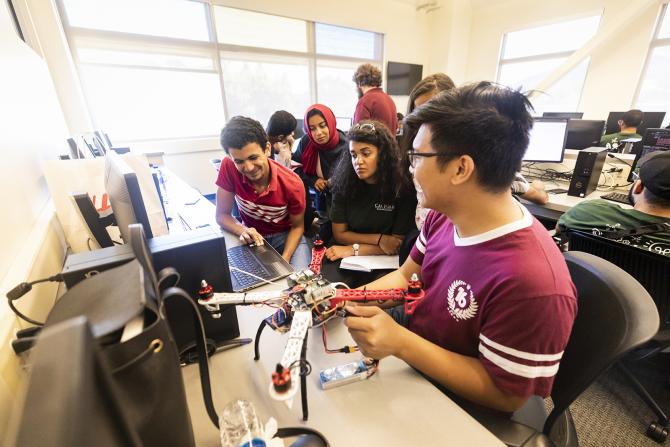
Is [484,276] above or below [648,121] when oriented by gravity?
below

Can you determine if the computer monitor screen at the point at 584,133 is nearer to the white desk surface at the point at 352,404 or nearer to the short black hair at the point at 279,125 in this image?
the short black hair at the point at 279,125

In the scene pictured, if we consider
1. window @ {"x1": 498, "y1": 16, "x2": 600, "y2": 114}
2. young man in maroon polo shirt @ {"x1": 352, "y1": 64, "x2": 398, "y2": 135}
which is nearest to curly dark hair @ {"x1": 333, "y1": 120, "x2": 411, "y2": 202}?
young man in maroon polo shirt @ {"x1": 352, "y1": 64, "x2": 398, "y2": 135}

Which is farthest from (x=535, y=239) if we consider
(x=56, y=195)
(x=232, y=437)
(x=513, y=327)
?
(x=56, y=195)

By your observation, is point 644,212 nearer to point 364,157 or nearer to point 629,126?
point 364,157

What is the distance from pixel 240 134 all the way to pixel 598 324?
1540 millimetres

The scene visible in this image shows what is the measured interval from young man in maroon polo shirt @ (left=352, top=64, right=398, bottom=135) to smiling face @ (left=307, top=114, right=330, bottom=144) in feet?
1.16

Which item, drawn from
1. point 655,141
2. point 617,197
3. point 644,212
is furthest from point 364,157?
point 655,141

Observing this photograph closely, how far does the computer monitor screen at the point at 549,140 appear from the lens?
2.54m

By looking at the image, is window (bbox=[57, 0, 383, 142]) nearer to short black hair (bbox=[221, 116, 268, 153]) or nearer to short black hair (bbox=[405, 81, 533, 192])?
short black hair (bbox=[221, 116, 268, 153])

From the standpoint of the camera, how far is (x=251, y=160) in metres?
Answer: 1.59

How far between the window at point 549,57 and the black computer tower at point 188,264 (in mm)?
6323

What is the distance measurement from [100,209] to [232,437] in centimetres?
103

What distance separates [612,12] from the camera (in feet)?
16.3

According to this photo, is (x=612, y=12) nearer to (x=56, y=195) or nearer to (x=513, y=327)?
(x=513, y=327)
